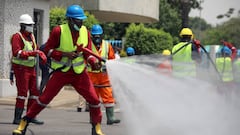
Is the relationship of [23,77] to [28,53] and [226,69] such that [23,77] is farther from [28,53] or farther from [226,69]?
[226,69]

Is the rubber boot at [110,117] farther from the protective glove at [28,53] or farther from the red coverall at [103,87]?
the protective glove at [28,53]

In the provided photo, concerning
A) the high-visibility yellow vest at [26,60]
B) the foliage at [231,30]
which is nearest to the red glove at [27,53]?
the high-visibility yellow vest at [26,60]

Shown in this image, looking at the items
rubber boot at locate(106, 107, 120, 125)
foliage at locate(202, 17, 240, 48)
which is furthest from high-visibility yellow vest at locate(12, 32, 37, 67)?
foliage at locate(202, 17, 240, 48)

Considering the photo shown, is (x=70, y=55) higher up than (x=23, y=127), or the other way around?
(x=70, y=55)

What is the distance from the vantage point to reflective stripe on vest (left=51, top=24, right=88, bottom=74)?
745 centimetres

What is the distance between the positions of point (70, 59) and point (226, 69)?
200 cm

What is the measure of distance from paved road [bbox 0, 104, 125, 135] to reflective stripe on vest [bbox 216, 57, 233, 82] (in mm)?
1410

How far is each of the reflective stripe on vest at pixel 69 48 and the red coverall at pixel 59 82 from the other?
5 cm

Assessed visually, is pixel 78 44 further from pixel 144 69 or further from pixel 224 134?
pixel 224 134

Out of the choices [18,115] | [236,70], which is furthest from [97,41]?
[236,70]

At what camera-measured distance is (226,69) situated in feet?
24.6

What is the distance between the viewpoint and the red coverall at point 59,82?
744cm

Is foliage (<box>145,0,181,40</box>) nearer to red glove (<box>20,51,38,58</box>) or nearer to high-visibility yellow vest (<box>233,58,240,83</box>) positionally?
red glove (<box>20,51,38,58</box>)

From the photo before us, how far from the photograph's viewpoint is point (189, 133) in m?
6.32
